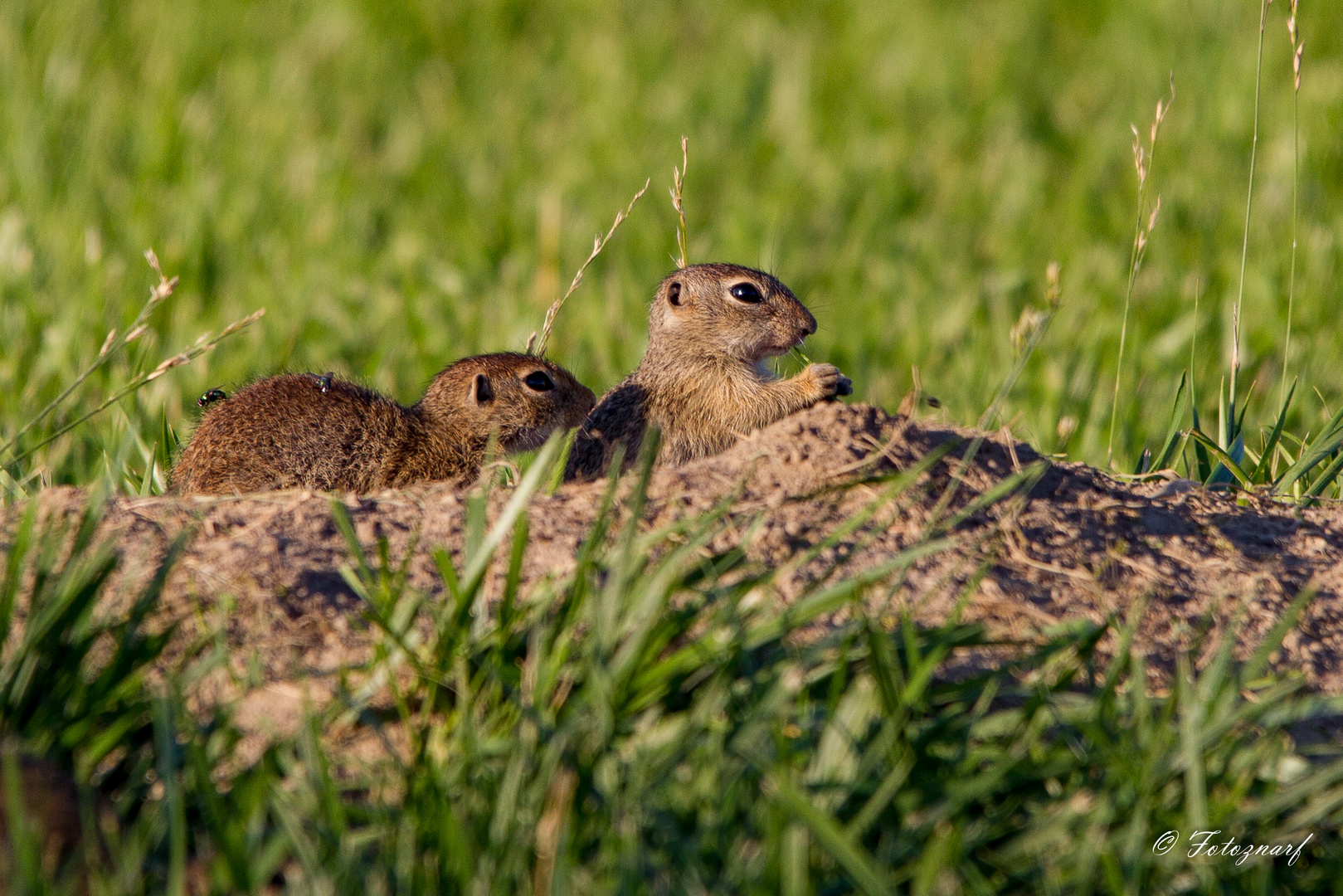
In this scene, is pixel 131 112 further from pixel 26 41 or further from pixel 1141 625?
pixel 1141 625

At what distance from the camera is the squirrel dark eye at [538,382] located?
5211 mm

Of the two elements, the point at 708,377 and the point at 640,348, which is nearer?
the point at 708,377

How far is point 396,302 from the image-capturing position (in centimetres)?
788

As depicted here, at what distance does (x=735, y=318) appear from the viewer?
4.88m

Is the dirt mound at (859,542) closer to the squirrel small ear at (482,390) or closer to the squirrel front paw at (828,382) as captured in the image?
the squirrel front paw at (828,382)

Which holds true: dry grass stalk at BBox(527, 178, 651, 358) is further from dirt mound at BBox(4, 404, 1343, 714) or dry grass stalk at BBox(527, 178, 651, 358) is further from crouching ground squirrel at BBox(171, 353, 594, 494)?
dirt mound at BBox(4, 404, 1343, 714)

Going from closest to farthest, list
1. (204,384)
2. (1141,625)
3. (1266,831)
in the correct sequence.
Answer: (1266,831)
(1141,625)
(204,384)

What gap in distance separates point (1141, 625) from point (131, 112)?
8820 millimetres

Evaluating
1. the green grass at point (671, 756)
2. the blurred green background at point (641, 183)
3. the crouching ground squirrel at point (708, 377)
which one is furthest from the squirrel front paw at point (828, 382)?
the green grass at point (671, 756)

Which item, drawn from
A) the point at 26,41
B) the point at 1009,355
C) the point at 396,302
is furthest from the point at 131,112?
the point at 1009,355

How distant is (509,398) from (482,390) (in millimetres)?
117

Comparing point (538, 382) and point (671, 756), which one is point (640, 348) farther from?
point (671, 756)

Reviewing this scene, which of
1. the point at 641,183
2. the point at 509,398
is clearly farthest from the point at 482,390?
the point at 641,183

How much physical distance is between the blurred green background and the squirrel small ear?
1149mm
